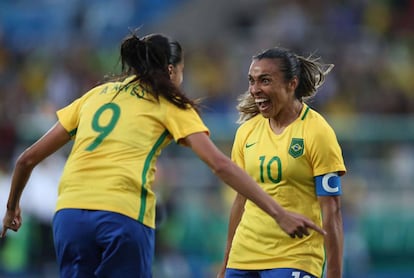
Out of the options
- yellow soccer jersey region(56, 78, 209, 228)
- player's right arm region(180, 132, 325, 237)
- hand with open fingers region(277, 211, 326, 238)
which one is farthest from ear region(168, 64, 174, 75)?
hand with open fingers region(277, 211, 326, 238)

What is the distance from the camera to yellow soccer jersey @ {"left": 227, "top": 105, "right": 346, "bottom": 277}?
295 inches

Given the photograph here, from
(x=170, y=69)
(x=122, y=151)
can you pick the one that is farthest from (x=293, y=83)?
(x=122, y=151)

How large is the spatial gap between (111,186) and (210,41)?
48.4 ft

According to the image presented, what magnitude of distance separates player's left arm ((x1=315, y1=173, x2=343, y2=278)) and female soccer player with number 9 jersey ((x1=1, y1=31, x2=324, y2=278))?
0.81 meters

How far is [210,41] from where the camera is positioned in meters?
21.6

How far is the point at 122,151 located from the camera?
700 cm

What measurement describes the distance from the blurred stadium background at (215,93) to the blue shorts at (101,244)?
805 centimetres

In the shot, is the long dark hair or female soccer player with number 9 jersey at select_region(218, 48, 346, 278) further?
female soccer player with number 9 jersey at select_region(218, 48, 346, 278)

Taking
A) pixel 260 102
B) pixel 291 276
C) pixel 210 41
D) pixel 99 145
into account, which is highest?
pixel 210 41

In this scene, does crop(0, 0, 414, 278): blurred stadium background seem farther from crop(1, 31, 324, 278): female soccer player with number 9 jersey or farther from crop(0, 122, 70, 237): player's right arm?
crop(1, 31, 324, 278): female soccer player with number 9 jersey

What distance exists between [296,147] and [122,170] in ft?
3.96

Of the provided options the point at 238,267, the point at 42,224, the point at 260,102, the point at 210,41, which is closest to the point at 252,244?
the point at 238,267

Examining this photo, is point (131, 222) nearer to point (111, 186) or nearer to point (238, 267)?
point (111, 186)

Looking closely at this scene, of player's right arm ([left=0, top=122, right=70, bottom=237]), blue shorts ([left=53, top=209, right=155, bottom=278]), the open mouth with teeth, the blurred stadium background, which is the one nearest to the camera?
blue shorts ([left=53, top=209, right=155, bottom=278])
